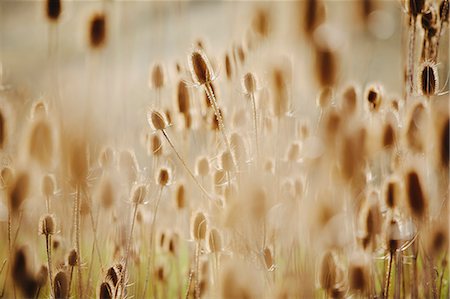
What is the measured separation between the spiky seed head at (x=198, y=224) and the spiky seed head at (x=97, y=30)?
0.27 metres

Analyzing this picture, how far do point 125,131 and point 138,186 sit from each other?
0.21 m

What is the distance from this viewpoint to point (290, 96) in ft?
2.57

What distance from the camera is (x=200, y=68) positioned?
27.2 inches

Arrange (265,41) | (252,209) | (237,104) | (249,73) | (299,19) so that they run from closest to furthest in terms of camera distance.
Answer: (252,209) → (299,19) → (249,73) → (265,41) → (237,104)

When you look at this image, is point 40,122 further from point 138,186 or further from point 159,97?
point 159,97

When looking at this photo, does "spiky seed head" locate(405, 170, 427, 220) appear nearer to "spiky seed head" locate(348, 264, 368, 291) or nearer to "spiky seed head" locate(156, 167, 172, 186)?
"spiky seed head" locate(348, 264, 368, 291)

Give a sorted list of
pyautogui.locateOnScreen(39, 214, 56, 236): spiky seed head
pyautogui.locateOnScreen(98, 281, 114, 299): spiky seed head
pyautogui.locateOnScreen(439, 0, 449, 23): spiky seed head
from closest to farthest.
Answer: pyautogui.locateOnScreen(98, 281, 114, 299): spiky seed head → pyautogui.locateOnScreen(39, 214, 56, 236): spiky seed head → pyautogui.locateOnScreen(439, 0, 449, 23): spiky seed head

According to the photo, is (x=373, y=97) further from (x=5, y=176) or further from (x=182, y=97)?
(x=5, y=176)

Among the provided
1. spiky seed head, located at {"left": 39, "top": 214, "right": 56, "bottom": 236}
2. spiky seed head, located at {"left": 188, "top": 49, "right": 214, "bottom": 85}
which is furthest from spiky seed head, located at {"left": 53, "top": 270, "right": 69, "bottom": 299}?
spiky seed head, located at {"left": 188, "top": 49, "right": 214, "bottom": 85}

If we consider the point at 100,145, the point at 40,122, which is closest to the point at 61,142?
the point at 40,122

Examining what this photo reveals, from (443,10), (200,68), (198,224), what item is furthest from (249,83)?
(443,10)

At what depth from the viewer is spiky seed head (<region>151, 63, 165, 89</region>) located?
99 cm

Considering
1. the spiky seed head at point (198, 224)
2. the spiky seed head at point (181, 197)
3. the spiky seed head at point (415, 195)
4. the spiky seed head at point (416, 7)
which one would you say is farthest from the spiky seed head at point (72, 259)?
the spiky seed head at point (416, 7)

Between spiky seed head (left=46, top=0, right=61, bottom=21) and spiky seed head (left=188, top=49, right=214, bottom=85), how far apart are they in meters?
0.21
